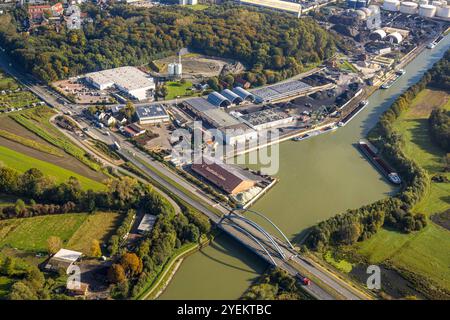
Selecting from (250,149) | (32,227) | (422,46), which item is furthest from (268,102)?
(422,46)

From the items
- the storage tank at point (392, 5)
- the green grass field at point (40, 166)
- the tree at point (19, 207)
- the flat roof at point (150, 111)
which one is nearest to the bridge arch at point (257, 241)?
the green grass field at point (40, 166)

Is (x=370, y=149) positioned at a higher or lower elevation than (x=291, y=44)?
lower

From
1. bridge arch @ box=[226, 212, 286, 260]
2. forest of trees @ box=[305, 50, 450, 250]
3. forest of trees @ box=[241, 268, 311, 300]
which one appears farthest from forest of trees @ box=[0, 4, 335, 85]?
forest of trees @ box=[241, 268, 311, 300]

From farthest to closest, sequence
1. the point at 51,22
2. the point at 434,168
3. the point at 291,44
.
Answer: the point at 51,22
the point at 291,44
the point at 434,168

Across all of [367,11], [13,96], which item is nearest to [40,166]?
[13,96]

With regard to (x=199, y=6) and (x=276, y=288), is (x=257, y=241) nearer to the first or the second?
(x=276, y=288)

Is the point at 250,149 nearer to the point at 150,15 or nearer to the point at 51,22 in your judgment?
the point at 150,15
